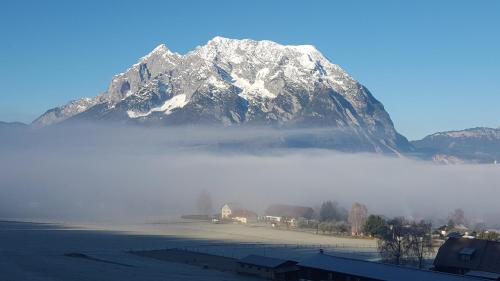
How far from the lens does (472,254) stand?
45.5m

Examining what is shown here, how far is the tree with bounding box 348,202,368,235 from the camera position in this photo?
84250 millimetres

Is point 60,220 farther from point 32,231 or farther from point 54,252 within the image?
point 54,252

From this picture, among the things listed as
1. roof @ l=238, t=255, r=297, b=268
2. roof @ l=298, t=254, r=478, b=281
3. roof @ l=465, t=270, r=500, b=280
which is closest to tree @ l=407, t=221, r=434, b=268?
roof @ l=465, t=270, r=500, b=280

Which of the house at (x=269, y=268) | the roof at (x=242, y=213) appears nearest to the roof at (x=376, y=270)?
the house at (x=269, y=268)

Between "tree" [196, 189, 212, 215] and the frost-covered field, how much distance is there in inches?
857

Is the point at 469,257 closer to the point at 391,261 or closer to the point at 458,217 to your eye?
the point at 391,261

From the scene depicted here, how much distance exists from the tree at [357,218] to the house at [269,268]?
3890 centimetres

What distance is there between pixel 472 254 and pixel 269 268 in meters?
13.5

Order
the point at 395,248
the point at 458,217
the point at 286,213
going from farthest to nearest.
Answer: the point at 286,213
the point at 458,217
the point at 395,248

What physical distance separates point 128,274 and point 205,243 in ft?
79.1

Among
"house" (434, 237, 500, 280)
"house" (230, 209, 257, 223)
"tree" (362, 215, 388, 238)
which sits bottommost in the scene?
"house" (434, 237, 500, 280)

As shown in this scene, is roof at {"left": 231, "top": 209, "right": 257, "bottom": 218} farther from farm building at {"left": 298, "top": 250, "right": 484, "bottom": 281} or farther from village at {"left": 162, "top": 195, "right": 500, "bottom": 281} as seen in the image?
farm building at {"left": 298, "top": 250, "right": 484, "bottom": 281}

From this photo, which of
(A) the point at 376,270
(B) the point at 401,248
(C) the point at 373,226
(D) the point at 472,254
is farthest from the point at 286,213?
(A) the point at 376,270

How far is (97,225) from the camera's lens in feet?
276
